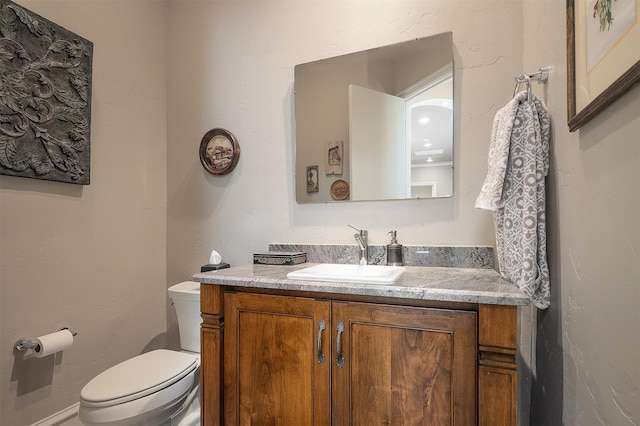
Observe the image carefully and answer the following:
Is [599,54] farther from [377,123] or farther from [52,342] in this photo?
[52,342]

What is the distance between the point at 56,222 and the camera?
157cm

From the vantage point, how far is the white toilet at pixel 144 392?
1208 mm

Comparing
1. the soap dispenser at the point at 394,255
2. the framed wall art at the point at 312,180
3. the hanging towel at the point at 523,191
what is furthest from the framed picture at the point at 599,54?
the framed wall art at the point at 312,180

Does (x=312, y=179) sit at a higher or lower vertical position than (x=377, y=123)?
lower

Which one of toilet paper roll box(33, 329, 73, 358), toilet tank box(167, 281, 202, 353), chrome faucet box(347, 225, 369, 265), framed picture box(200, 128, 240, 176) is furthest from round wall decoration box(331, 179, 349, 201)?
toilet paper roll box(33, 329, 73, 358)

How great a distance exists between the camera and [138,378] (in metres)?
1.34

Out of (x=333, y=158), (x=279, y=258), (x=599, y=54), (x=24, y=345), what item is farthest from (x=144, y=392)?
(x=599, y=54)

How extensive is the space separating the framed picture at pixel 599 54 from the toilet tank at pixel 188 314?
1711mm

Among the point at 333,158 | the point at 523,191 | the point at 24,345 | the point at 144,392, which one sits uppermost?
the point at 333,158

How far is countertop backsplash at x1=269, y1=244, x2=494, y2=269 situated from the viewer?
4.74 ft

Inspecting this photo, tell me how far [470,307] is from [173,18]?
2466mm

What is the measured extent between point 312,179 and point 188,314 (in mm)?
994

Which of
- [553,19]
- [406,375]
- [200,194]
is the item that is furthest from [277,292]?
[553,19]

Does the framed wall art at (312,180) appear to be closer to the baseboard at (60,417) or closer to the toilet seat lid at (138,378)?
the toilet seat lid at (138,378)
